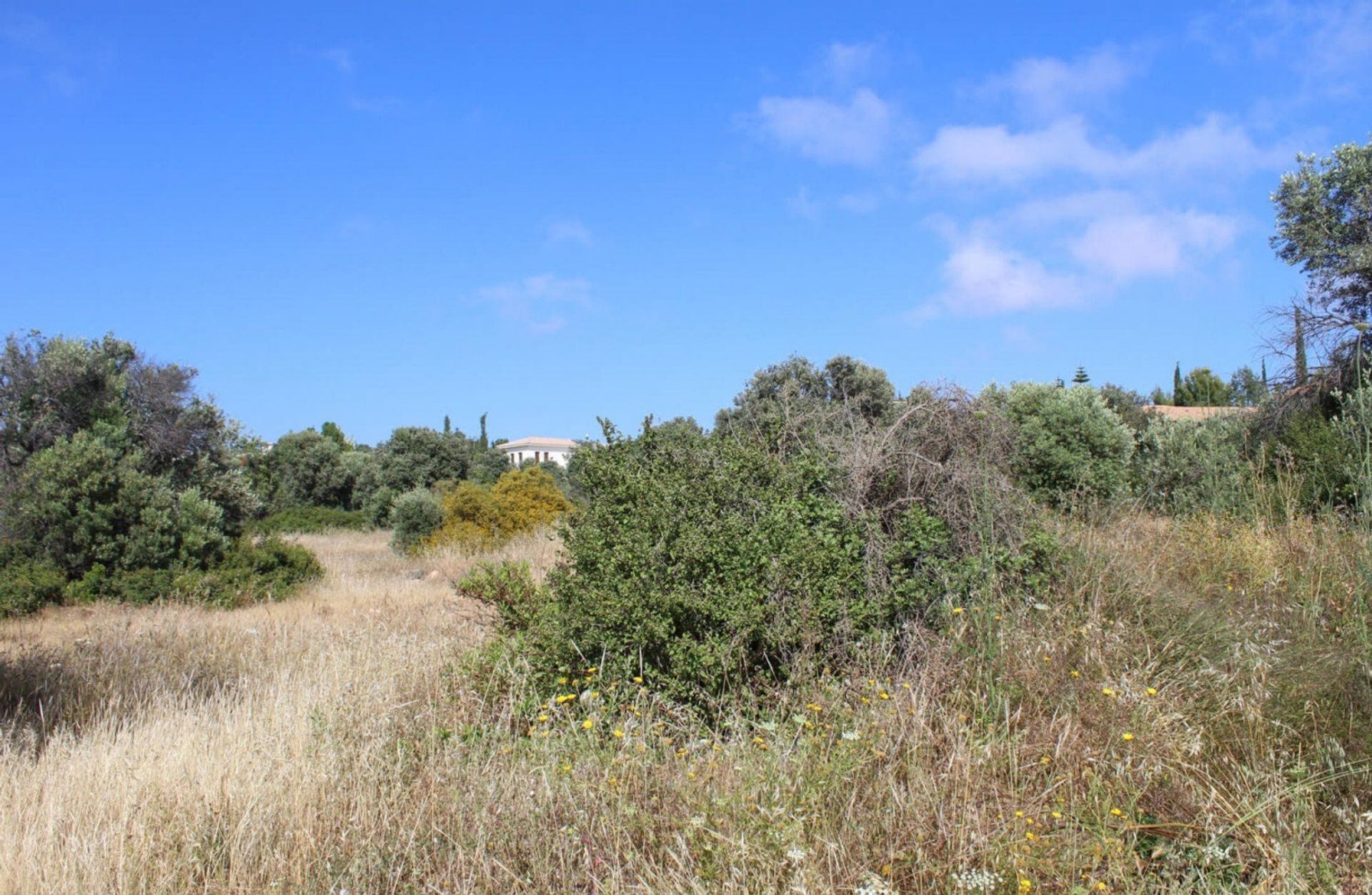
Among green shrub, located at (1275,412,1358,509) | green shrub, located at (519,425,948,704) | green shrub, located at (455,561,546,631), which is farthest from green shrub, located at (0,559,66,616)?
green shrub, located at (1275,412,1358,509)

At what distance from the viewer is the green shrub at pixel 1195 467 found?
6595 millimetres

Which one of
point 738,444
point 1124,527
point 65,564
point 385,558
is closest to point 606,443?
point 738,444

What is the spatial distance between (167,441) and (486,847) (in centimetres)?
1444

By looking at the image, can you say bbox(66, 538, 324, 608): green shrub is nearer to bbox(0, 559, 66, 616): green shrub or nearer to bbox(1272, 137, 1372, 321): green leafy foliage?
bbox(0, 559, 66, 616): green shrub

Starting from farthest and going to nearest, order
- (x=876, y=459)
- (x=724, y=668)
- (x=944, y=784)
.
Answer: (x=876, y=459)
(x=724, y=668)
(x=944, y=784)

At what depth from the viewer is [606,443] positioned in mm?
5895

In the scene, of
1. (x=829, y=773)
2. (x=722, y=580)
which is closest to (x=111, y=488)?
(x=722, y=580)

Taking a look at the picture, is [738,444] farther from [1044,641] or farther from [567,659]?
[1044,641]

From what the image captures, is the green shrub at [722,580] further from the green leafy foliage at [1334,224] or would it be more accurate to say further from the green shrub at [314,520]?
the green shrub at [314,520]

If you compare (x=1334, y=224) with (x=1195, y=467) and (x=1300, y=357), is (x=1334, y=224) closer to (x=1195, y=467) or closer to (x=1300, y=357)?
(x=1300, y=357)

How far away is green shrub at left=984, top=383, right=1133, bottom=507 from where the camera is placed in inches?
458

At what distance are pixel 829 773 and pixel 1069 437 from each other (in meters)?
10.9

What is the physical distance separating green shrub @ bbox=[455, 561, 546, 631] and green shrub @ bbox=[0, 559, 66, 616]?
8.57 meters

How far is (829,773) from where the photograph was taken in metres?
3.08
